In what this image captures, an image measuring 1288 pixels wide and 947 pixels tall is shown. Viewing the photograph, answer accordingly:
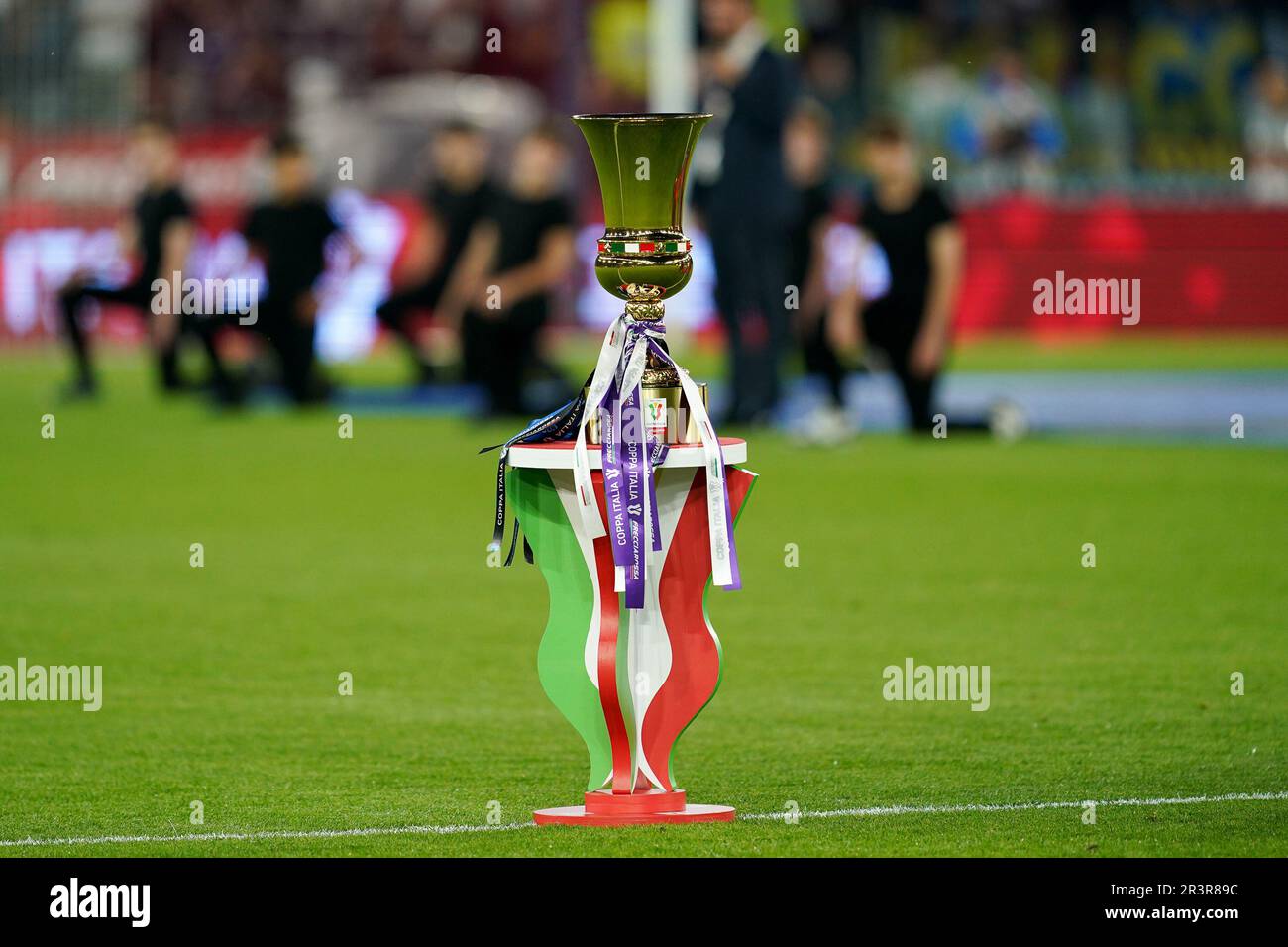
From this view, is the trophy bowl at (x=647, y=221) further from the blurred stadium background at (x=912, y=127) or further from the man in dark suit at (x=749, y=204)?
the blurred stadium background at (x=912, y=127)

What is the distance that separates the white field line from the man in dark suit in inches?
435

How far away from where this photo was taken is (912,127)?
1123 inches

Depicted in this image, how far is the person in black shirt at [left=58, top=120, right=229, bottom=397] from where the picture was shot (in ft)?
68.1

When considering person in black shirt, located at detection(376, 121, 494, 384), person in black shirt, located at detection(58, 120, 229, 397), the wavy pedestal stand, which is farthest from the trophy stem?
person in black shirt, located at detection(58, 120, 229, 397)

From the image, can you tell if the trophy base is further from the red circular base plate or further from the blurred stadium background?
the blurred stadium background

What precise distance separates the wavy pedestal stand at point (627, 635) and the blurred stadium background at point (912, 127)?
44.3 feet

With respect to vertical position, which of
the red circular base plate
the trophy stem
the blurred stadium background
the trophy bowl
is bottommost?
the red circular base plate

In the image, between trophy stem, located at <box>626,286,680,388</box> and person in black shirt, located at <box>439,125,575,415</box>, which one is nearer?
trophy stem, located at <box>626,286,680,388</box>
